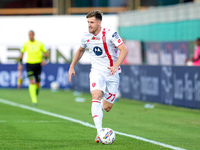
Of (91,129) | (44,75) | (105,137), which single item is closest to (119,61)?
(105,137)

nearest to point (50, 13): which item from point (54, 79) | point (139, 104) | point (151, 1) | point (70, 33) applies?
point (70, 33)

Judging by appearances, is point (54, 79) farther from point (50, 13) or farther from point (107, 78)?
point (107, 78)

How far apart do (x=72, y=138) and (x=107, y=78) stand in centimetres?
119

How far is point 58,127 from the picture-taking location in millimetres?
12102

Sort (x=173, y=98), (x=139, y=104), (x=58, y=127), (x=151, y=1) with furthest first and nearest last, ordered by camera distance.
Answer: (x=151, y=1) < (x=139, y=104) < (x=173, y=98) < (x=58, y=127)

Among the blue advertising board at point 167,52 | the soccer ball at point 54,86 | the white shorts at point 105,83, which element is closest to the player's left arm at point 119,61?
the white shorts at point 105,83

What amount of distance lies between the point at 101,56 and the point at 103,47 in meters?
0.16

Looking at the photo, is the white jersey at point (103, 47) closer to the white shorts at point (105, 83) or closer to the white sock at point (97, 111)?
the white shorts at point (105, 83)

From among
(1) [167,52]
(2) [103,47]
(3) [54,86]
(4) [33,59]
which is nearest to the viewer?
(2) [103,47]

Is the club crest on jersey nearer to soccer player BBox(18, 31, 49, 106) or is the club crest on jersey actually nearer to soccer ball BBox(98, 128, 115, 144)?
soccer ball BBox(98, 128, 115, 144)

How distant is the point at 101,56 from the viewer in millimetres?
10008

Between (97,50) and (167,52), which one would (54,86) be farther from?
(97,50)

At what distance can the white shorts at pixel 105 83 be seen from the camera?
32.3 ft

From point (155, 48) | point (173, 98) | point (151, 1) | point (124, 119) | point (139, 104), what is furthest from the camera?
point (151, 1)
